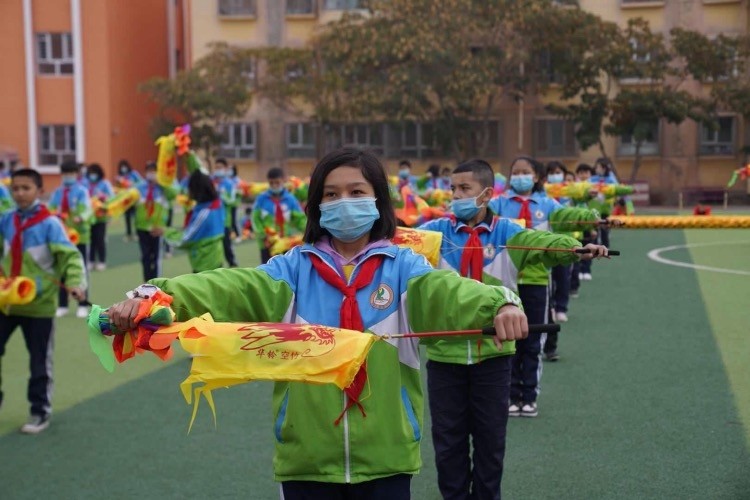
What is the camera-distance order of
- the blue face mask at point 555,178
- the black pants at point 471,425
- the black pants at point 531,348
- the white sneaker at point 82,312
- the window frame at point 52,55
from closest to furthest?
the black pants at point 471,425 → the black pants at point 531,348 → the white sneaker at point 82,312 → the blue face mask at point 555,178 → the window frame at point 52,55

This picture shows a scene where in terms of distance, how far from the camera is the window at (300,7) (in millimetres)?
39625

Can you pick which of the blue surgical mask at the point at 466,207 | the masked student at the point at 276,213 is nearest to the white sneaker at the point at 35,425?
the blue surgical mask at the point at 466,207

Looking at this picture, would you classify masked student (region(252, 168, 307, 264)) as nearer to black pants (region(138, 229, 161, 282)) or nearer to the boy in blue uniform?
black pants (region(138, 229, 161, 282))

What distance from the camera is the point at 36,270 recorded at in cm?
748

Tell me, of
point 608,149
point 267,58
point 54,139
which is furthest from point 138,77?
point 608,149

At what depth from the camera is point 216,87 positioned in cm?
3622

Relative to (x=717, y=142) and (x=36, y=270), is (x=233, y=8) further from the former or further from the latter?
(x=36, y=270)

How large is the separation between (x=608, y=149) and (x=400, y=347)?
117 feet

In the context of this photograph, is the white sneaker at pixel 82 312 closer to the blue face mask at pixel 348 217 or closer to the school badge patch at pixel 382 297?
A: the blue face mask at pixel 348 217

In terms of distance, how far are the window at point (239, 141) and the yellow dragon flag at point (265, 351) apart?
37.4 m

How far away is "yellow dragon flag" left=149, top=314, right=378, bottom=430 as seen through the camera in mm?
3264

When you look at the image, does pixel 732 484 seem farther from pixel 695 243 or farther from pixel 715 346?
pixel 695 243

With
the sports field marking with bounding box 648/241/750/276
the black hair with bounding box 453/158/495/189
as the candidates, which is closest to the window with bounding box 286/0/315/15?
the sports field marking with bounding box 648/241/750/276

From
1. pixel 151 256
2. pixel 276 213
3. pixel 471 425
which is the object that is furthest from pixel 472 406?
pixel 151 256
